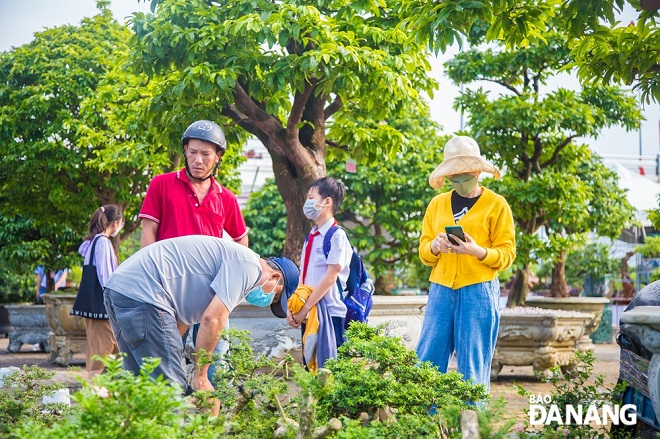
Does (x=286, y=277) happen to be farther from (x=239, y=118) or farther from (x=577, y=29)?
(x=239, y=118)

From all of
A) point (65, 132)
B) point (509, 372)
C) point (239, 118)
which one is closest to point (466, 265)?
point (239, 118)

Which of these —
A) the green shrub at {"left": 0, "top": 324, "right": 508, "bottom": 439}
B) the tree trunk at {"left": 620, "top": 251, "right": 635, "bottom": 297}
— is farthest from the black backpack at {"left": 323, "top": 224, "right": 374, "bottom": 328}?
the tree trunk at {"left": 620, "top": 251, "right": 635, "bottom": 297}

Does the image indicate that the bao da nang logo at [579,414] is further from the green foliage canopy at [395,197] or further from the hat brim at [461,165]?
the green foliage canopy at [395,197]

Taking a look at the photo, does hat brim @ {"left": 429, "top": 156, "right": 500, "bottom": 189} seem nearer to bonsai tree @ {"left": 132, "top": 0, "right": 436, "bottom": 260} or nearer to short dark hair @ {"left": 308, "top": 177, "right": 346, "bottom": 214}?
short dark hair @ {"left": 308, "top": 177, "right": 346, "bottom": 214}

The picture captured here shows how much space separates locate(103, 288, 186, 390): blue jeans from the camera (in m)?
3.62

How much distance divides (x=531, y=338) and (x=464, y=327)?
182 inches

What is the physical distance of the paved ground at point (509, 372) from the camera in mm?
7432

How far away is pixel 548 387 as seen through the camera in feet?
27.1

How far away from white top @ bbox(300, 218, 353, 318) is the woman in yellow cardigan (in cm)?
59

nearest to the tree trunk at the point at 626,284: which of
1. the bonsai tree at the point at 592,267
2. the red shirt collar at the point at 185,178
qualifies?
the bonsai tree at the point at 592,267

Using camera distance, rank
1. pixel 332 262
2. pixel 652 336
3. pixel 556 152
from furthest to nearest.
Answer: pixel 556 152 → pixel 332 262 → pixel 652 336

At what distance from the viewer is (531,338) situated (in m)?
8.90

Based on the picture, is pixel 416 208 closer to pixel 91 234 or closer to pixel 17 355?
pixel 17 355

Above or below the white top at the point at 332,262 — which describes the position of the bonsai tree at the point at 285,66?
above
